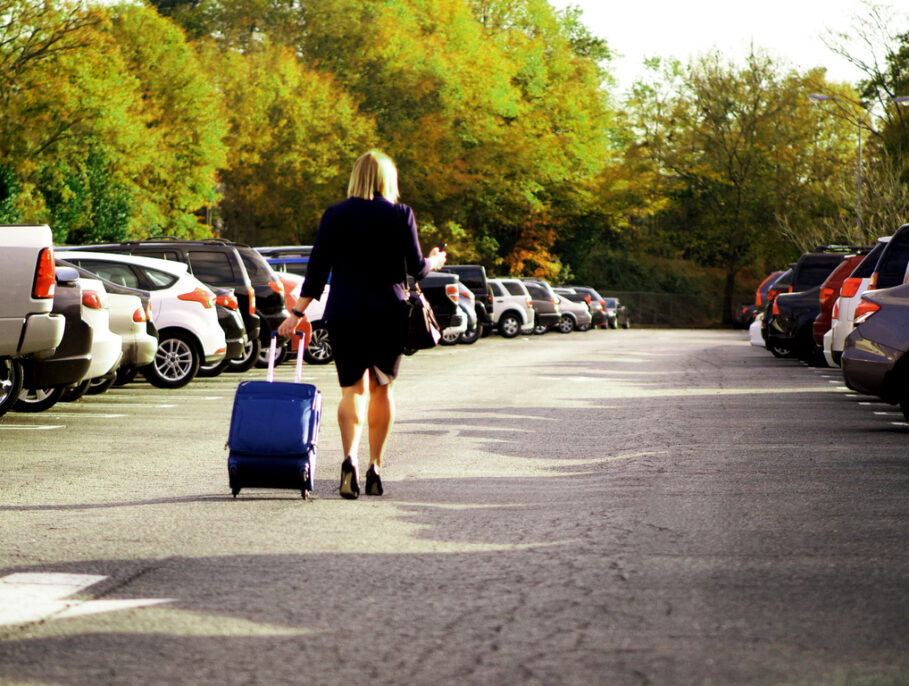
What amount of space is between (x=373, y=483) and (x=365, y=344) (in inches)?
Answer: 32.0

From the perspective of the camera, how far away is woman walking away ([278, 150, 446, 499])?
819cm

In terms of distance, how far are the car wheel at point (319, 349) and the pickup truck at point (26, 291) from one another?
1222 centimetres

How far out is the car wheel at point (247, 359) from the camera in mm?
21141

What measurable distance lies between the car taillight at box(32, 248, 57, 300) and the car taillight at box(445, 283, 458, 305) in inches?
788

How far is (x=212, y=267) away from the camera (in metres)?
20.9

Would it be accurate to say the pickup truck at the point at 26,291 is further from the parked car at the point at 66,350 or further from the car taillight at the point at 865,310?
the car taillight at the point at 865,310

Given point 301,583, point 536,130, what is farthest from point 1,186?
point 301,583

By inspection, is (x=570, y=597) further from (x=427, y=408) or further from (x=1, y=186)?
(x=1, y=186)

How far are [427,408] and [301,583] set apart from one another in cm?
947

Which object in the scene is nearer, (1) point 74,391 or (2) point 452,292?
(1) point 74,391

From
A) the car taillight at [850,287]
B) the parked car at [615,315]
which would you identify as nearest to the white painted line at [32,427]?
the car taillight at [850,287]

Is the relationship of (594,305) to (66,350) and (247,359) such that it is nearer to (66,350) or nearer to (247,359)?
(247,359)

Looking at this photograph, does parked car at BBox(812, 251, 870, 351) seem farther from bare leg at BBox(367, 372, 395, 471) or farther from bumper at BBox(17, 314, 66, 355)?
bare leg at BBox(367, 372, 395, 471)

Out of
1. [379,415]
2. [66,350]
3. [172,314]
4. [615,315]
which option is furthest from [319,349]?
[615,315]
